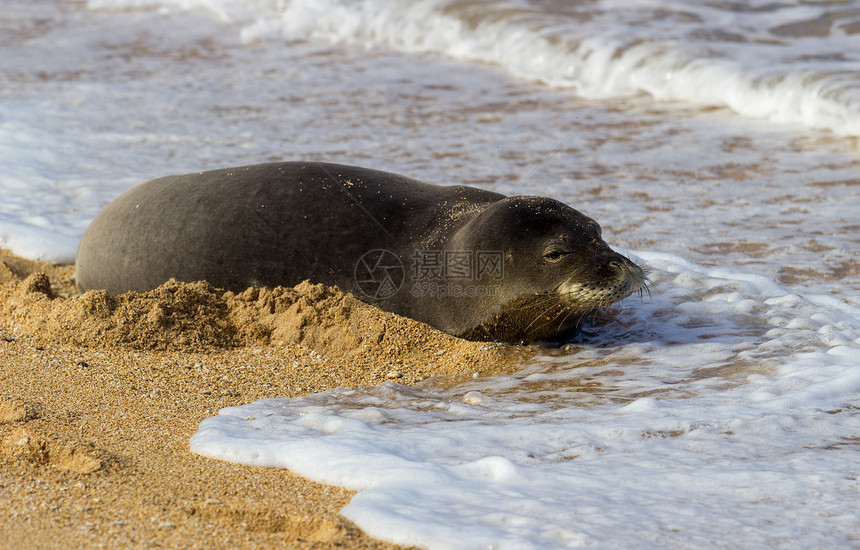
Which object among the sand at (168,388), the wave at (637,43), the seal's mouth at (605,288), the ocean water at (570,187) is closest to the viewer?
the sand at (168,388)

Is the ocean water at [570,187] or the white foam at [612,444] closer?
the white foam at [612,444]

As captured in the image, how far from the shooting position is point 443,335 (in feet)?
13.8

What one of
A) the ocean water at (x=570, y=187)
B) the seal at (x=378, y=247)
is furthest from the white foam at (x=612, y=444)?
the seal at (x=378, y=247)

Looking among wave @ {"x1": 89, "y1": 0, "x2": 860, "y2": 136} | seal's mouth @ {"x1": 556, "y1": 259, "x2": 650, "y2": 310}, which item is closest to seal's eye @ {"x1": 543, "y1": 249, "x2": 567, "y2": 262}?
seal's mouth @ {"x1": 556, "y1": 259, "x2": 650, "y2": 310}

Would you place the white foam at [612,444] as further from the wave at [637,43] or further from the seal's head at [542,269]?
the wave at [637,43]

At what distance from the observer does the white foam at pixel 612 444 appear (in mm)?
2488

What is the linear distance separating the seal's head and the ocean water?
227 mm

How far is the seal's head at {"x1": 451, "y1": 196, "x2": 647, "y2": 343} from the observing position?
4.01 metres

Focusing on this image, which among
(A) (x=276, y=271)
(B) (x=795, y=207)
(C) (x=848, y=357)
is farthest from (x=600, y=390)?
(B) (x=795, y=207)

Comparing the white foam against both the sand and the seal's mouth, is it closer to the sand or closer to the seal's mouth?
the sand

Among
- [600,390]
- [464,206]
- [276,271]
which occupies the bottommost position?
[600,390]

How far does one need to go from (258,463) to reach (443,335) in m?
1.46

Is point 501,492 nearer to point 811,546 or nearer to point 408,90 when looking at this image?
point 811,546

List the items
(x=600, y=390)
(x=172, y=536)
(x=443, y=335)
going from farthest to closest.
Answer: (x=443, y=335) < (x=600, y=390) < (x=172, y=536)
